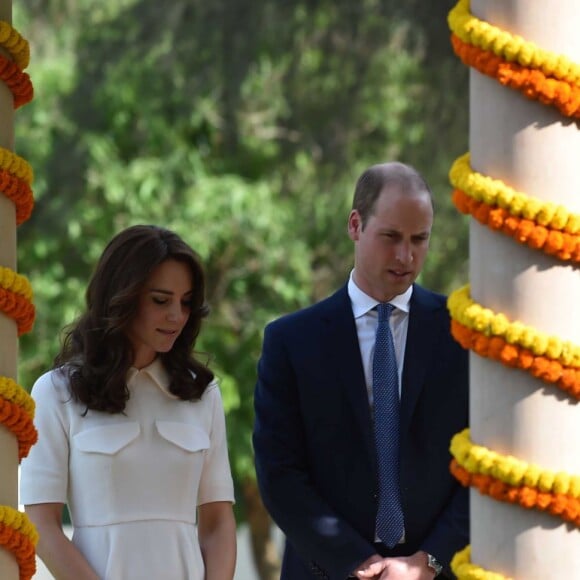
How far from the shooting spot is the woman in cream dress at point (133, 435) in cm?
366

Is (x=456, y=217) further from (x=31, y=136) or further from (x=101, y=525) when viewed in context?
(x=101, y=525)

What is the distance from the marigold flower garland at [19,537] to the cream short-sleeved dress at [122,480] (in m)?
1.04

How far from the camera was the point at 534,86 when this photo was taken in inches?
86.9

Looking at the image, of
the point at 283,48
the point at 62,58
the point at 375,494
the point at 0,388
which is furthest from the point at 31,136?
the point at 0,388

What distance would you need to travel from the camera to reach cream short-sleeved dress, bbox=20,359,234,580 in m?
3.66

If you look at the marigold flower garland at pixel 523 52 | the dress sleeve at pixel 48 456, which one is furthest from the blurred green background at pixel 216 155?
the marigold flower garland at pixel 523 52

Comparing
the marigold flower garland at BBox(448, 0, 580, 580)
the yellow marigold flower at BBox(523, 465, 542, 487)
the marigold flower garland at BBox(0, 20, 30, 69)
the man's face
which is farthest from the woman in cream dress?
the yellow marigold flower at BBox(523, 465, 542, 487)

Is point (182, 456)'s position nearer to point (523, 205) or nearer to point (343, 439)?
point (343, 439)

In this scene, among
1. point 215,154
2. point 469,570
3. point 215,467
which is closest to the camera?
point 469,570

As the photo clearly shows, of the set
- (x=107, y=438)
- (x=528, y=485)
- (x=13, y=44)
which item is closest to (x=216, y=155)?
(x=107, y=438)

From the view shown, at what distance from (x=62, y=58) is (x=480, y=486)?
12.5 m

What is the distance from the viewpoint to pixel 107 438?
368cm

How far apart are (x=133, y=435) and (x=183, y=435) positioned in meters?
0.14

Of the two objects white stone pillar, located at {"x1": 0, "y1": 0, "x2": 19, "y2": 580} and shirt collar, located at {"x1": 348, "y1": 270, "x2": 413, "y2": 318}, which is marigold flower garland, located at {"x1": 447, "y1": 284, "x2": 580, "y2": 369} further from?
shirt collar, located at {"x1": 348, "y1": 270, "x2": 413, "y2": 318}
